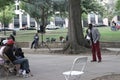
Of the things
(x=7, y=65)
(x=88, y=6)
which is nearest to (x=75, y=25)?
(x=7, y=65)

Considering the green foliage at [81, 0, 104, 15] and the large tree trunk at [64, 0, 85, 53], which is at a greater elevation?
the green foliage at [81, 0, 104, 15]

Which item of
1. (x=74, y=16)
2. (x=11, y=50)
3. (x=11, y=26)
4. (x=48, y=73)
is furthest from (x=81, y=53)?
(x=11, y=26)

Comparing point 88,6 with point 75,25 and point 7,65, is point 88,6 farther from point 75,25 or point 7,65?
point 7,65

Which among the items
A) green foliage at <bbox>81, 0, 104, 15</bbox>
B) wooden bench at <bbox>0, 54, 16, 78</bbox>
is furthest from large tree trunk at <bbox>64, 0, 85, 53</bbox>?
green foliage at <bbox>81, 0, 104, 15</bbox>

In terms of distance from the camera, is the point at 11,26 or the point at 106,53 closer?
the point at 106,53

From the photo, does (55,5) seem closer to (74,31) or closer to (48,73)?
(74,31)

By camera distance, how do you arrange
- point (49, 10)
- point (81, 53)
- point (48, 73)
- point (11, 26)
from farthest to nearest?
point (11, 26) → point (49, 10) → point (81, 53) → point (48, 73)

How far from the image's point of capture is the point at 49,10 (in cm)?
6462

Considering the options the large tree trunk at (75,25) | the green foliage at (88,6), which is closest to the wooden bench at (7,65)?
the large tree trunk at (75,25)

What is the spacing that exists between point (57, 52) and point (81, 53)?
2030mm

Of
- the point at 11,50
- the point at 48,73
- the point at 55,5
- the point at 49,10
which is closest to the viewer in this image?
the point at 11,50

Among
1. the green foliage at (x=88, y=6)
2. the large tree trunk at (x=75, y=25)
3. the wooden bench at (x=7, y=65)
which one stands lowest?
the wooden bench at (x=7, y=65)

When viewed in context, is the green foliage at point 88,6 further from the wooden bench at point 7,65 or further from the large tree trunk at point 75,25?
the wooden bench at point 7,65

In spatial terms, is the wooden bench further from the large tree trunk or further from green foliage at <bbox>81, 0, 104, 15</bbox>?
green foliage at <bbox>81, 0, 104, 15</bbox>
